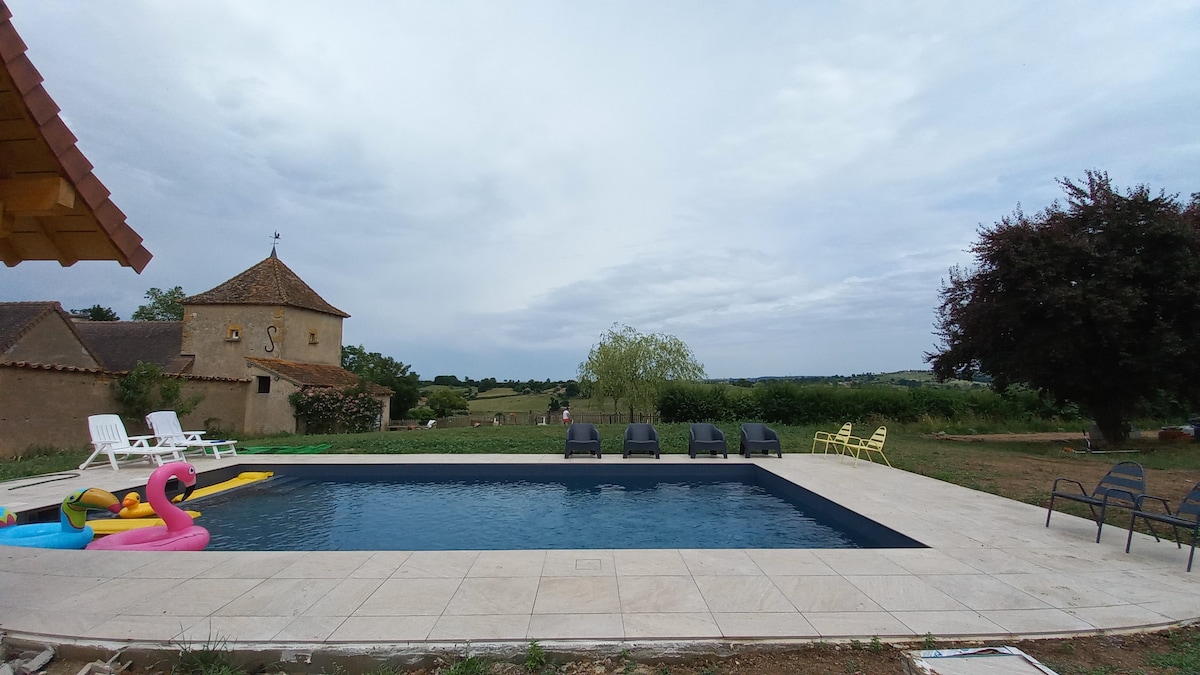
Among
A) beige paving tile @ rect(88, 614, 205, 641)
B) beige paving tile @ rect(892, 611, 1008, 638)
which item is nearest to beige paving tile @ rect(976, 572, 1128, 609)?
beige paving tile @ rect(892, 611, 1008, 638)

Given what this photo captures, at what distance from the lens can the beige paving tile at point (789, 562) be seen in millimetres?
4914

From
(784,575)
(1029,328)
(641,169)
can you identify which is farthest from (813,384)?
(784,575)

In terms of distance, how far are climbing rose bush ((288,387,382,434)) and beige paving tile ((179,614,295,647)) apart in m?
19.1

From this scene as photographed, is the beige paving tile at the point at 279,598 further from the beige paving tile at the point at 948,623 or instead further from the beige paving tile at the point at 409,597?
the beige paving tile at the point at 948,623

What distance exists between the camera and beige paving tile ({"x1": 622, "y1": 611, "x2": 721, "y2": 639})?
11.5ft

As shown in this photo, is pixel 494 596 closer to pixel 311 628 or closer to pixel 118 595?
pixel 311 628

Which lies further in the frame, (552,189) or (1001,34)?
(552,189)

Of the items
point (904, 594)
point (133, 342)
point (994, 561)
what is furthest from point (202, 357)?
point (994, 561)

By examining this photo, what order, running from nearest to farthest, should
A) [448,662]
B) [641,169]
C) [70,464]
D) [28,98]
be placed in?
[28,98], [448,662], [70,464], [641,169]

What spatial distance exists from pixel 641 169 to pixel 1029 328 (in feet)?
39.6

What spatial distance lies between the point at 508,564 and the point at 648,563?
1236 mm

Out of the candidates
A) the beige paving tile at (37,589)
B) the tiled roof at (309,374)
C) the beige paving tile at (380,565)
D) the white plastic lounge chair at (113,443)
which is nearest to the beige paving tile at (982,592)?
the beige paving tile at (380,565)

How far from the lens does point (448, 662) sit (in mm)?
3268

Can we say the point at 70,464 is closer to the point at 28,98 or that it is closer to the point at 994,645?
the point at 28,98
